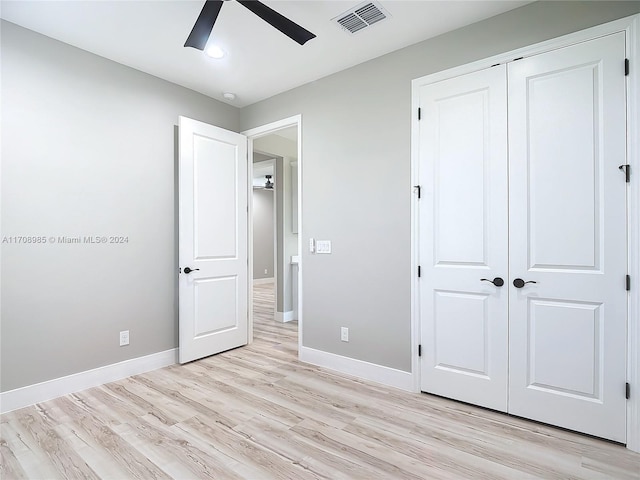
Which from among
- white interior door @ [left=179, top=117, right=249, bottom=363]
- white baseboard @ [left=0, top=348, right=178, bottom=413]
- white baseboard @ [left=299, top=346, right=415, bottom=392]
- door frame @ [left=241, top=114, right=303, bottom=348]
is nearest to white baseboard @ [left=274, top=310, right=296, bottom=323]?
door frame @ [left=241, top=114, right=303, bottom=348]

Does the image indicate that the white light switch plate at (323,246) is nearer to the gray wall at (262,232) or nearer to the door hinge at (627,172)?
the door hinge at (627,172)

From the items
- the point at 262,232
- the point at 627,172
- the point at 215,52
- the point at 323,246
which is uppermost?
the point at 215,52

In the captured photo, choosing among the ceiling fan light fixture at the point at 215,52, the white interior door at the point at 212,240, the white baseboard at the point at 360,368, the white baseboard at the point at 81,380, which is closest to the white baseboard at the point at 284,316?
the white interior door at the point at 212,240

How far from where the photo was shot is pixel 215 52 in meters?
2.75

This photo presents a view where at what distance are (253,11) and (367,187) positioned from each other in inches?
62.1

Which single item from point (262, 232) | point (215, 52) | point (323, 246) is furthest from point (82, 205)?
point (262, 232)

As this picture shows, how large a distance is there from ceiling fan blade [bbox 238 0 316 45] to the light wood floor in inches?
97.7

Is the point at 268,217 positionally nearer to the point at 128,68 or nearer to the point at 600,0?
the point at 128,68

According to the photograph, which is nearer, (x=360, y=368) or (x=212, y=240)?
(x=360, y=368)

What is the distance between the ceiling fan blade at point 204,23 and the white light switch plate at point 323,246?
188cm

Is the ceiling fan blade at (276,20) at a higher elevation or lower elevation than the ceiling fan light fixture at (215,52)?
lower

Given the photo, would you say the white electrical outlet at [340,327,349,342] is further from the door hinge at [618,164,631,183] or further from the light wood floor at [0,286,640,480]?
the door hinge at [618,164,631,183]

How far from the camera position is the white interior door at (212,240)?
3.27 m

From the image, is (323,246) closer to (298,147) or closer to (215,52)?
(298,147)
